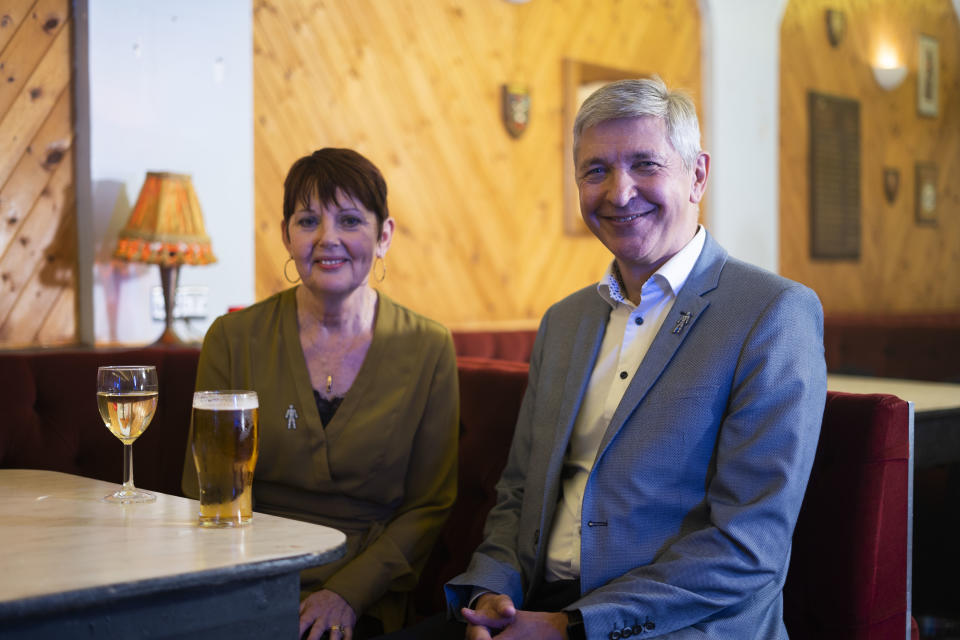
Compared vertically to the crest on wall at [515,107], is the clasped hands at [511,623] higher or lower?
lower

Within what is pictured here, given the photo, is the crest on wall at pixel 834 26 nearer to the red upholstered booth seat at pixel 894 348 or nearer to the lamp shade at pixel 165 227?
the red upholstered booth seat at pixel 894 348

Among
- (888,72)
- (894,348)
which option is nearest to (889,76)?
Result: (888,72)

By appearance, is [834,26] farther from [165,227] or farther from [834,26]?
[165,227]

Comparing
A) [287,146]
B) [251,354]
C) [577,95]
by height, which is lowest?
[251,354]

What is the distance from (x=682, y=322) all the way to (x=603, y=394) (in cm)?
21

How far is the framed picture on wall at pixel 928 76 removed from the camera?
755 centimetres

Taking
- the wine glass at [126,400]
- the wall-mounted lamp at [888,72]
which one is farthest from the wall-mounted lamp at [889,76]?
the wine glass at [126,400]

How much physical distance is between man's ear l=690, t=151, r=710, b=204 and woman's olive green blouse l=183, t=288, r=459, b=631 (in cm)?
64

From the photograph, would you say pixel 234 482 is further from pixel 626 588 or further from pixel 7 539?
pixel 626 588

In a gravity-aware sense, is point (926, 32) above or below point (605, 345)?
above

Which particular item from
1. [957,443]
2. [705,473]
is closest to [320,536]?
[705,473]

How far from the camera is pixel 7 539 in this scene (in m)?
1.24

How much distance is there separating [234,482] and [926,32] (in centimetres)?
776

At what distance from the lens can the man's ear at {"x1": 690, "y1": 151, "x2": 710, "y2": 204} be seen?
5.84 ft
